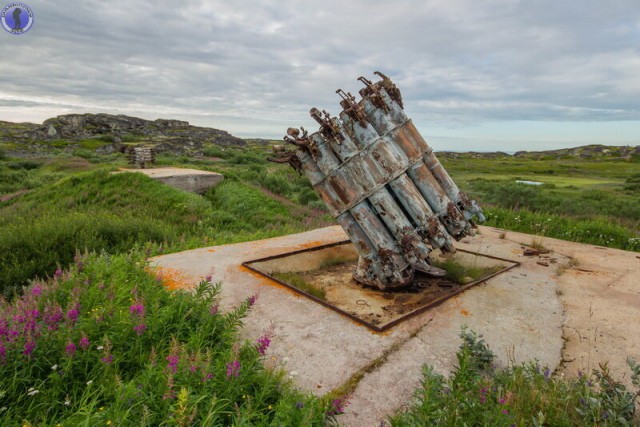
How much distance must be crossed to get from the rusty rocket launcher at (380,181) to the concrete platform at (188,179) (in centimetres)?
979

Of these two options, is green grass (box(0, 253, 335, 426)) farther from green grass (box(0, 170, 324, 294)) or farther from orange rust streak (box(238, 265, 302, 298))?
green grass (box(0, 170, 324, 294))

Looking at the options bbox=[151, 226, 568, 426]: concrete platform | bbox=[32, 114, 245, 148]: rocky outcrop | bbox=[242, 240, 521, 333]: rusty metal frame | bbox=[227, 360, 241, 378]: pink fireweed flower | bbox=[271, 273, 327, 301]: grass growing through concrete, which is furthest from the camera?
bbox=[32, 114, 245, 148]: rocky outcrop

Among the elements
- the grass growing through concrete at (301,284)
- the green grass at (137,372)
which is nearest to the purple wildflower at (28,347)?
the green grass at (137,372)

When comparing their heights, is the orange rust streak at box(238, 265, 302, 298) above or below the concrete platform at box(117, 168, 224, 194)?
below

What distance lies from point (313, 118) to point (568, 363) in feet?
10.4

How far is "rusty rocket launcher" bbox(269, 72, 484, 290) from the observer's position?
415cm

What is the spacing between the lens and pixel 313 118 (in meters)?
4.16

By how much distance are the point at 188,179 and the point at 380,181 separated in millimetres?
10927

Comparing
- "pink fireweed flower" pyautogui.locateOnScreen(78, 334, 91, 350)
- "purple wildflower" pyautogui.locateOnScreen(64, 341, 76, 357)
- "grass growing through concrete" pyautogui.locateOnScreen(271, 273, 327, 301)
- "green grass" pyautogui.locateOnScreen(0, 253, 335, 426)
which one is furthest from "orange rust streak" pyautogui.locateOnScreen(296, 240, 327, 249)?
"purple wildflower" pyautogui.locateOnScreen(64, 341, 76, 357)

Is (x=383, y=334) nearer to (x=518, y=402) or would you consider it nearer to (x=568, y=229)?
(x=518, y=402)

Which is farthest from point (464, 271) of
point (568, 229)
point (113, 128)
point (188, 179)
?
point (113, 128)

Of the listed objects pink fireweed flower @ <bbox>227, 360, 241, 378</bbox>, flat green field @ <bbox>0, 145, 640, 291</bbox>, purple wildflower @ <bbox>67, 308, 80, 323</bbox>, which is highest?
purple wildflower @ <bbox>67, 308, 80, 323</bbox>

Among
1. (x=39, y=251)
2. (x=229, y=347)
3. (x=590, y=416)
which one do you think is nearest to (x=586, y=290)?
(x=590, y=416)

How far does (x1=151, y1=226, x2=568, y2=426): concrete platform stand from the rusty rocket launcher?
74 cm
